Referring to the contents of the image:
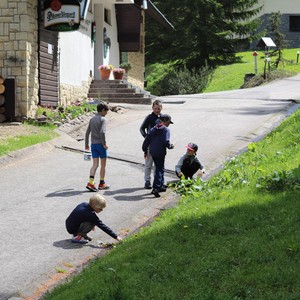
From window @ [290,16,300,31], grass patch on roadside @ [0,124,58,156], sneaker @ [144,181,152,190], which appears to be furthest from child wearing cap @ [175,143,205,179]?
window @ [290,16,300,31]

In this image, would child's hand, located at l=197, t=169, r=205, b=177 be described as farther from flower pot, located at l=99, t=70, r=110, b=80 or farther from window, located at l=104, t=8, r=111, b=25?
window, located at l=104, t=8, r=111, b=25

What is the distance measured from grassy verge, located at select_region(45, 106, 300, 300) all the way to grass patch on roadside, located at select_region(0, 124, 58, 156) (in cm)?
598

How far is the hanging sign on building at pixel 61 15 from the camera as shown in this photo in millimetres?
18234

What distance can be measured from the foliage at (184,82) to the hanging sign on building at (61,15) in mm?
19578

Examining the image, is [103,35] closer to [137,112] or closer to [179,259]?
[137,112]

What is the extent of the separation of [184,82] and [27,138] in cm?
2413

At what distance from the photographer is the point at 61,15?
723 inches

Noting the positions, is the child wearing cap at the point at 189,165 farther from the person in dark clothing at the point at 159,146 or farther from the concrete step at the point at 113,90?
the concrete step at the point at 113,90

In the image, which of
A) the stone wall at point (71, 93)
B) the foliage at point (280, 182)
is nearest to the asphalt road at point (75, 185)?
the foliage at point (280, 182)

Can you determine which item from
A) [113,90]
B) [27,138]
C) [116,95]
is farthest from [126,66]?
[27,138]

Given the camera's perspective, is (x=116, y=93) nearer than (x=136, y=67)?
Yes

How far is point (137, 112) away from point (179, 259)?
15656mm

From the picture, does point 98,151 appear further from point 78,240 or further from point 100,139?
point 78,240

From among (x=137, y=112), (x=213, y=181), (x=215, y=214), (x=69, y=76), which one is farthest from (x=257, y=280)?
(x=69, y=76)
